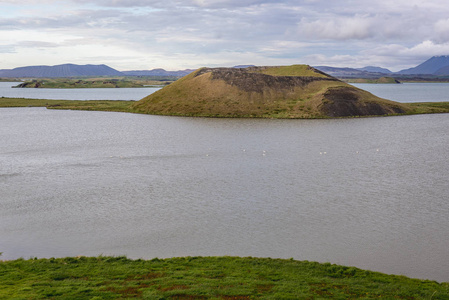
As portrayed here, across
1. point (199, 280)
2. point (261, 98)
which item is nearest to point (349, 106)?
point (261, 98)

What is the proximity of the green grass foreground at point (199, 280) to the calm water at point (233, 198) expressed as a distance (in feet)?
8.45

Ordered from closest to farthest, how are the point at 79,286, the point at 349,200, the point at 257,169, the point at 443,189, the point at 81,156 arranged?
the point at 79,286 → the point at 349,200 → the point at 443,189 → the point at 257,169 → the point at 81,156

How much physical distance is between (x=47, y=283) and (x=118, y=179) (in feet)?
86.4

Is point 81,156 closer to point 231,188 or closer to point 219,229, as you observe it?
point 231,188

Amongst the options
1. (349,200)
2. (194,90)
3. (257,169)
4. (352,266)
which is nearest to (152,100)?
(194,90)

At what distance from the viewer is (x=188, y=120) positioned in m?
107

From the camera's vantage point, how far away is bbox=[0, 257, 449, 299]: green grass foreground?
62.8 feet

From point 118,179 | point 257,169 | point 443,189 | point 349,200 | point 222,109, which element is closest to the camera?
point 349,200

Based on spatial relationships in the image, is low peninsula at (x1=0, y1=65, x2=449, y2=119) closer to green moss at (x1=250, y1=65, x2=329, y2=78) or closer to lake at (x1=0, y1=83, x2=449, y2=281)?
green moss at (x1=250, y1=65, x2=329, y2=78)

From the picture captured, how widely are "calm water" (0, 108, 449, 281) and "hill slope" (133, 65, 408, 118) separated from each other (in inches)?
1545

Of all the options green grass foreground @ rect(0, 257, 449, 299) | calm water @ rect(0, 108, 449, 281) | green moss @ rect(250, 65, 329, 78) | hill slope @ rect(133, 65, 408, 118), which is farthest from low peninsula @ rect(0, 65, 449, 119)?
green grass foreground @ rect(0, 257, 449, 299)

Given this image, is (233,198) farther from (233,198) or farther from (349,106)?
(349,106)

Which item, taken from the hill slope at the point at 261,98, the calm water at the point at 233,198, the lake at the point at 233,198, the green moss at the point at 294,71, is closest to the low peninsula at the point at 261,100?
the hill slope at the point at 261,98

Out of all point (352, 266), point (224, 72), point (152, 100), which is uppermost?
point (224, 72)
